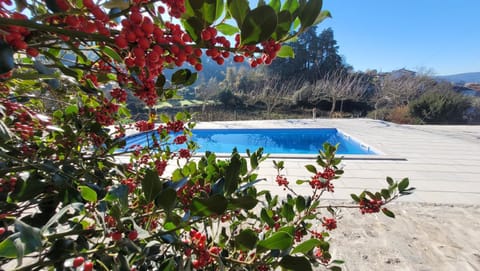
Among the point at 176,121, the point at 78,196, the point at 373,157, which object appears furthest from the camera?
the point at 373,157

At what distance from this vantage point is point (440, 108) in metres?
13.5

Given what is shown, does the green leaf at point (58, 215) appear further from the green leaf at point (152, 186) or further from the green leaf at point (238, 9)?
the green leaf at point (238, 9)

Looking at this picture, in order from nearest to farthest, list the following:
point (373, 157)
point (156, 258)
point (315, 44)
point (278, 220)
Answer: point (156, 258)
point (278, 220)
point (373, 157)
point (315, 44)

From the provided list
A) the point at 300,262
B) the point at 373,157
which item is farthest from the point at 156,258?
the point at 373,157

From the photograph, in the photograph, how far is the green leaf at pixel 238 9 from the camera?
1.31ft

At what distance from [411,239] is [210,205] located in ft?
9.24

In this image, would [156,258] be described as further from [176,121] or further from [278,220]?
[176,121]

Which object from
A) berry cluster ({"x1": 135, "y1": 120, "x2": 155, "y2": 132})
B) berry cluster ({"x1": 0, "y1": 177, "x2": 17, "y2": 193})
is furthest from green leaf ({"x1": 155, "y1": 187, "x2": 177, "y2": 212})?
berry cluster ({"x1": 135, "y1": 120, "x2": 155, "y2": 132})

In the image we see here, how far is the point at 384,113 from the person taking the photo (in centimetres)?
1567

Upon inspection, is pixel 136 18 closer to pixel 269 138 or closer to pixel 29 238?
pixel 29 238

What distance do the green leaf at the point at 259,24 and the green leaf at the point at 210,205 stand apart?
0.27 m

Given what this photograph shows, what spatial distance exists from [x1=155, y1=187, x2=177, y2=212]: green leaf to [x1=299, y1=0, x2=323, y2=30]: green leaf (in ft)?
1.30

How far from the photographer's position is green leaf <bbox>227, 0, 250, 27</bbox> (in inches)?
15.8

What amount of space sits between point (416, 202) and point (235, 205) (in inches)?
148
